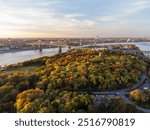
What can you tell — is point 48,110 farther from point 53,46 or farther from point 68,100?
point 53,46

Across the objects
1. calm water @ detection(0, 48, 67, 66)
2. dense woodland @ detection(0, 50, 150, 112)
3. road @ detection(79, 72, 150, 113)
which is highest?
dense woodland @ detection(0, 50, 150, 112)

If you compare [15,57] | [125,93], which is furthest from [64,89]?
[15,57]

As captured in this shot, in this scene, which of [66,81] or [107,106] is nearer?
[107,106]

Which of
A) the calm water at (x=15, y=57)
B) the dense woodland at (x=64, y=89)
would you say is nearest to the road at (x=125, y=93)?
the dense woodland at (x=64, y=89)

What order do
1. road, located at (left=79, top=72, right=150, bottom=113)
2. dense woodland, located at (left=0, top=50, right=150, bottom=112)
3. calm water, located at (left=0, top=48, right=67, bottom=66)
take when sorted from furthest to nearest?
calm water, located at (left=0, top=48, right=67, bottom=66) → road, located at (left=79, top=72, right=150, bottom=113) → dense woodland, located at (left=0, top=50, right=150, bottom=112)

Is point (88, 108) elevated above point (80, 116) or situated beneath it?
situated beneath

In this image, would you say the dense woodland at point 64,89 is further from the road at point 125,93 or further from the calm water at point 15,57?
the calm water at point 15,57

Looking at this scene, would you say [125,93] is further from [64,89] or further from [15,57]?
[15,57]

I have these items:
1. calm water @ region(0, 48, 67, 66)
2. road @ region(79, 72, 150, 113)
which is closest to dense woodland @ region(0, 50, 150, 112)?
Answer: road @ region(79, 72, 150, 113)

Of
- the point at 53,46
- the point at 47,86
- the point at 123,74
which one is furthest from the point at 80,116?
the point at 53,46

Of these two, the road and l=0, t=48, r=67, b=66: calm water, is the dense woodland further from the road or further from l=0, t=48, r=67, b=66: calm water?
l=0, t=48, r=67, b=66: calm water

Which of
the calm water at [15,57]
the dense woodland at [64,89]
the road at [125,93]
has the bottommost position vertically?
the calm water at [15,57]
